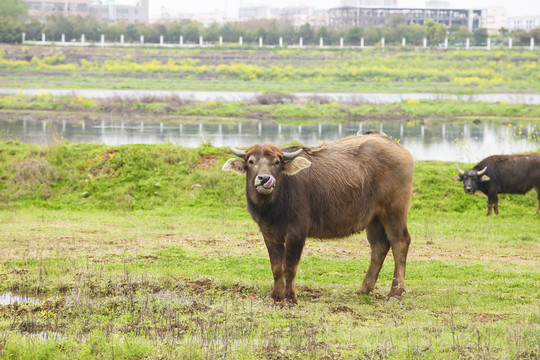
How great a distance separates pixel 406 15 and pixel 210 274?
11649 cm

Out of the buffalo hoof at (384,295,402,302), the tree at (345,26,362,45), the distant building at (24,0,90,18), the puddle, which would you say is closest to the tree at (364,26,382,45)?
the tree at (345,26,362,45)

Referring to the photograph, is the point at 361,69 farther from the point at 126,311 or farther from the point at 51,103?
the point at 126,311

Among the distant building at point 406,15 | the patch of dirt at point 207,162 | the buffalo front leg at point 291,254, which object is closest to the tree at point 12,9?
the distant building at point 406,15

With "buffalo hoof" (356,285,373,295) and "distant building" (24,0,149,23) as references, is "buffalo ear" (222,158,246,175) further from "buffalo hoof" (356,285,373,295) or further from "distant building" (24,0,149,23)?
"distant building" (24,0,149,23)

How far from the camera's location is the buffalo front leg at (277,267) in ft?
23.2

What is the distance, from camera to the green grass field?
551cm

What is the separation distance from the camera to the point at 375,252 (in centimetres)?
785

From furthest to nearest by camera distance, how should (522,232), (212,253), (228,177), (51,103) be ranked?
(51,103) < (228,177) < (522,232) < (212,253)

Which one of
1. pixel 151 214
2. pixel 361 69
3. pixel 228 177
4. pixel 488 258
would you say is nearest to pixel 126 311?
pixel 488 258

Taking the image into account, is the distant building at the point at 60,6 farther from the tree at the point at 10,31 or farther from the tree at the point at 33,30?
the tree at the point at 10,31

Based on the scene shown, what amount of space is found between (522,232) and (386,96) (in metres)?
38.2

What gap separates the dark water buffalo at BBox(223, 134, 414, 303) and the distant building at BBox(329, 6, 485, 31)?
10301 cm

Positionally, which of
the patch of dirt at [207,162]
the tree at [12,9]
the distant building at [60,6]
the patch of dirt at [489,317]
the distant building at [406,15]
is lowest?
the patch of dirt at [489,317]

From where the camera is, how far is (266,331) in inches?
234
